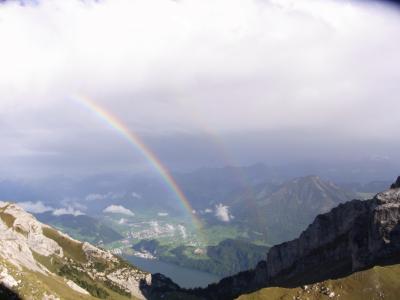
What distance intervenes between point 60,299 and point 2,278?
24396 mm

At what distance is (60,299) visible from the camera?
19262cm

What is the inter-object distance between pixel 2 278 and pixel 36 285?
1431 cm

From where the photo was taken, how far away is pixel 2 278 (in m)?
179

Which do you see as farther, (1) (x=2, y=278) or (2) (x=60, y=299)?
(2) (x=60, y=299)

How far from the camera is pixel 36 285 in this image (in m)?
189

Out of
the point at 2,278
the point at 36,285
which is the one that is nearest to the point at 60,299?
the point at 36,285

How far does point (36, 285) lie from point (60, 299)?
10.7 meters

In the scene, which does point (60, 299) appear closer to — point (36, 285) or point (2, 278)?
point (36, 285)
